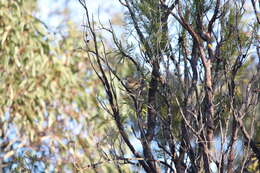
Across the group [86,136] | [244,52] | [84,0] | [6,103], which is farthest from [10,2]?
[244,52]

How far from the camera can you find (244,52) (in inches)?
69.2

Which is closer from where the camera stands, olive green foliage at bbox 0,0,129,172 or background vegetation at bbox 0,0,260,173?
background vegetation at bbox 0,0,260,173

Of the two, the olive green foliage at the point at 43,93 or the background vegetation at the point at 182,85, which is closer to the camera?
the background vegetation at the point at 182,85

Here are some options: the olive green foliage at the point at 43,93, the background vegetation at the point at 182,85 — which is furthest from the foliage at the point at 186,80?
the olive green foliage at the point at 43,93

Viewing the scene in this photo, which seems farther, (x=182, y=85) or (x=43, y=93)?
(x=43, y=93)

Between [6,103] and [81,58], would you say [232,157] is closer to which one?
[6,103]

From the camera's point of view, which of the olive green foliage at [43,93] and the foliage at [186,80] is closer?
the foliage at [186,80]

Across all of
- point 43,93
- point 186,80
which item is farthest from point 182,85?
point 43,93

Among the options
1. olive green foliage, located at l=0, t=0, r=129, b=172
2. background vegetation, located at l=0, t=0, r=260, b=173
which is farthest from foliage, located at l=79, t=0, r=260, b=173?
olive green foliage, located at l=0, t=0, r=129, b=172

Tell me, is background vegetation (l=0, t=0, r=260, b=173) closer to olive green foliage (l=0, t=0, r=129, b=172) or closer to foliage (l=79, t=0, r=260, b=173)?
foliage (l=79, t=0, r=260, b=173)

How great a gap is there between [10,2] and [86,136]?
44.7 inches

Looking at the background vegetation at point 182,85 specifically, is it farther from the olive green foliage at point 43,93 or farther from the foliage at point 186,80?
the olive green foliage at point 43,93

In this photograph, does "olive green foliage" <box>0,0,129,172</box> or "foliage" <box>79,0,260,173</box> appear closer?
"foliage" <box>79,0,260,173</box>

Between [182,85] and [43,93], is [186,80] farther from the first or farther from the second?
[43,93]
